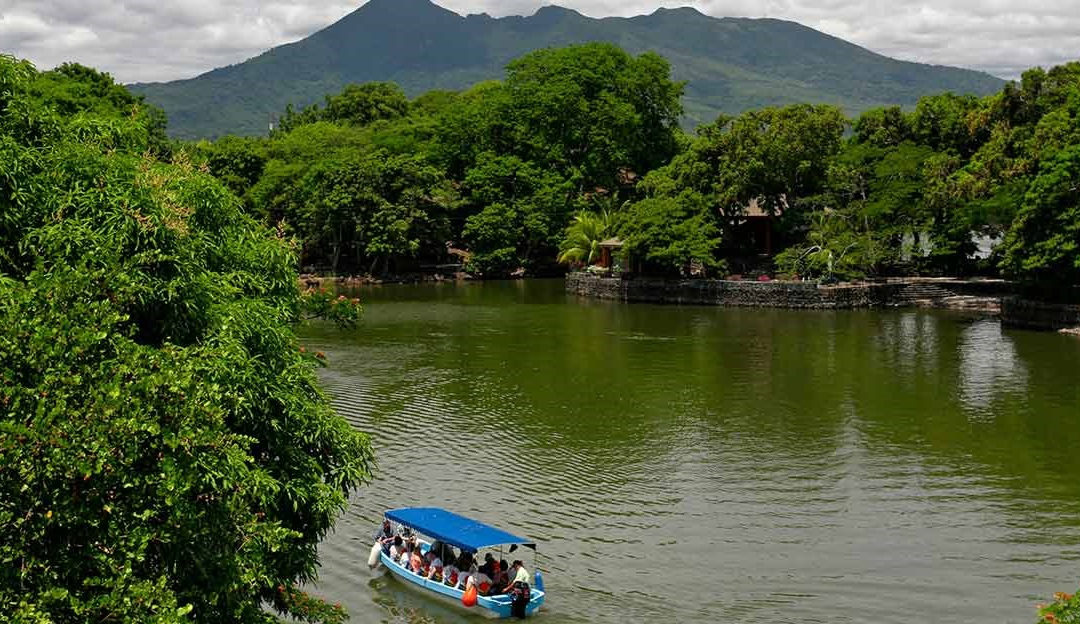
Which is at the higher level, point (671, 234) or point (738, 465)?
point (671, 234)

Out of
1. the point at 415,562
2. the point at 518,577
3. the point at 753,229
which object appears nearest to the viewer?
the point at 518,577

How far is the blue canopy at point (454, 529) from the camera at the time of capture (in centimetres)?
1811

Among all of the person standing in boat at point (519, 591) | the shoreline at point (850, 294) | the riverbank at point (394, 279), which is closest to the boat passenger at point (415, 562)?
the person standing in boat at point (519, 591)

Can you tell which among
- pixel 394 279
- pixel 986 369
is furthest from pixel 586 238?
pixel 986 369

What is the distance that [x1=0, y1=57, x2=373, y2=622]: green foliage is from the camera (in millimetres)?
8992

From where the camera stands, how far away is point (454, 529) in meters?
18.8

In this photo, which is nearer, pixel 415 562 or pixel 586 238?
pixel 415 562

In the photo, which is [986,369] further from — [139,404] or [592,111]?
[592,111]

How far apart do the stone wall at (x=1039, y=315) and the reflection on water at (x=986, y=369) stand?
3.70ft

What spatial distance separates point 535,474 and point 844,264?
3245 centimetres

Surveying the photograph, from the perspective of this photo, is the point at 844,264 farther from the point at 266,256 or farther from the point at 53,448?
the point at 53,448

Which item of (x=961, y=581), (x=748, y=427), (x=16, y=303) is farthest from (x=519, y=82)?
(x=16, y=303)

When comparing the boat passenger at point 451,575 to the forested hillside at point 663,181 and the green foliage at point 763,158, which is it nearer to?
the forested hillside at point 663,181

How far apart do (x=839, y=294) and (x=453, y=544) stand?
37870mm
